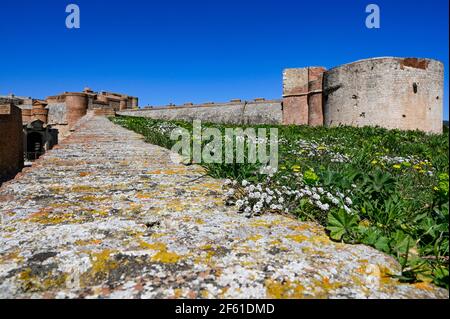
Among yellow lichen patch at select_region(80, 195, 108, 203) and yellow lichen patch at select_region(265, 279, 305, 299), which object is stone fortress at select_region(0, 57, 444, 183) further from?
yellow lichen patch at select_region(265, 279, 305, 299)

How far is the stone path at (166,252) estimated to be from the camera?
1205 millimetres

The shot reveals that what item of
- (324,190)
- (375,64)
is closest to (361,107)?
(375,64)

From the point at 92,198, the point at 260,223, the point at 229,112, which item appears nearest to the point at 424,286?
the point at 260,223

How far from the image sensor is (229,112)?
32.6 m

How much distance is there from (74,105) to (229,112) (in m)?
19.5

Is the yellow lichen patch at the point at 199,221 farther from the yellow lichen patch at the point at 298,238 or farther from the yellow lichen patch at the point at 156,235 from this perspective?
the yellow lichen patch at the point at 298,238

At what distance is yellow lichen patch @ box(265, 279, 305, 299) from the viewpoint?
1171mm

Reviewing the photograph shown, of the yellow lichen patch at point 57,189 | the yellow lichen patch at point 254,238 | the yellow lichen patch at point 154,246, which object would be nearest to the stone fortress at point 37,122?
the yellow lichen patch at point 57,189

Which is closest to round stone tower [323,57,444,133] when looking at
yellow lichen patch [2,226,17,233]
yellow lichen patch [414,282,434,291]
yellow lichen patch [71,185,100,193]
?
yellow lichen patch [71,185,100,193]

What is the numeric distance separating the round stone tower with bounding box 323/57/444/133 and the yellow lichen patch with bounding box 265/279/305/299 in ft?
57.3

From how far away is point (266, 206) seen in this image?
2143mm

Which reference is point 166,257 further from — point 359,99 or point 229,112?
point 229,112

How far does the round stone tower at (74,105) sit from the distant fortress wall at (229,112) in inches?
219
